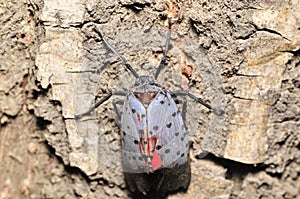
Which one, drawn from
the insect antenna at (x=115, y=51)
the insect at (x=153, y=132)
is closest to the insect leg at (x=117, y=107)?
the insect at (x=153, y=132)

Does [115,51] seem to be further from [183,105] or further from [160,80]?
[183,105]

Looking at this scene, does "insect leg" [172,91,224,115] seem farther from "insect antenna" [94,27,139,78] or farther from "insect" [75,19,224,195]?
"insect antenna" [94,27,139,78]

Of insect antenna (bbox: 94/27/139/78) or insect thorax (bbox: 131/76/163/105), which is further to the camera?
insect thorax (bbox: 131/76/163/105)

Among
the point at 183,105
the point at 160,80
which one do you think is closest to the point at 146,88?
the point at 160,80

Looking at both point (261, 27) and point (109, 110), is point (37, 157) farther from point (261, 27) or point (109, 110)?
point (261, 27)

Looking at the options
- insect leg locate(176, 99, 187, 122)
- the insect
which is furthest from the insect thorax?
insect leg locate(176, 99, 187, 122)

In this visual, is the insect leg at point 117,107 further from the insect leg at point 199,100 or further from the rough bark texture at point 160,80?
the insect leg at point 199,100
